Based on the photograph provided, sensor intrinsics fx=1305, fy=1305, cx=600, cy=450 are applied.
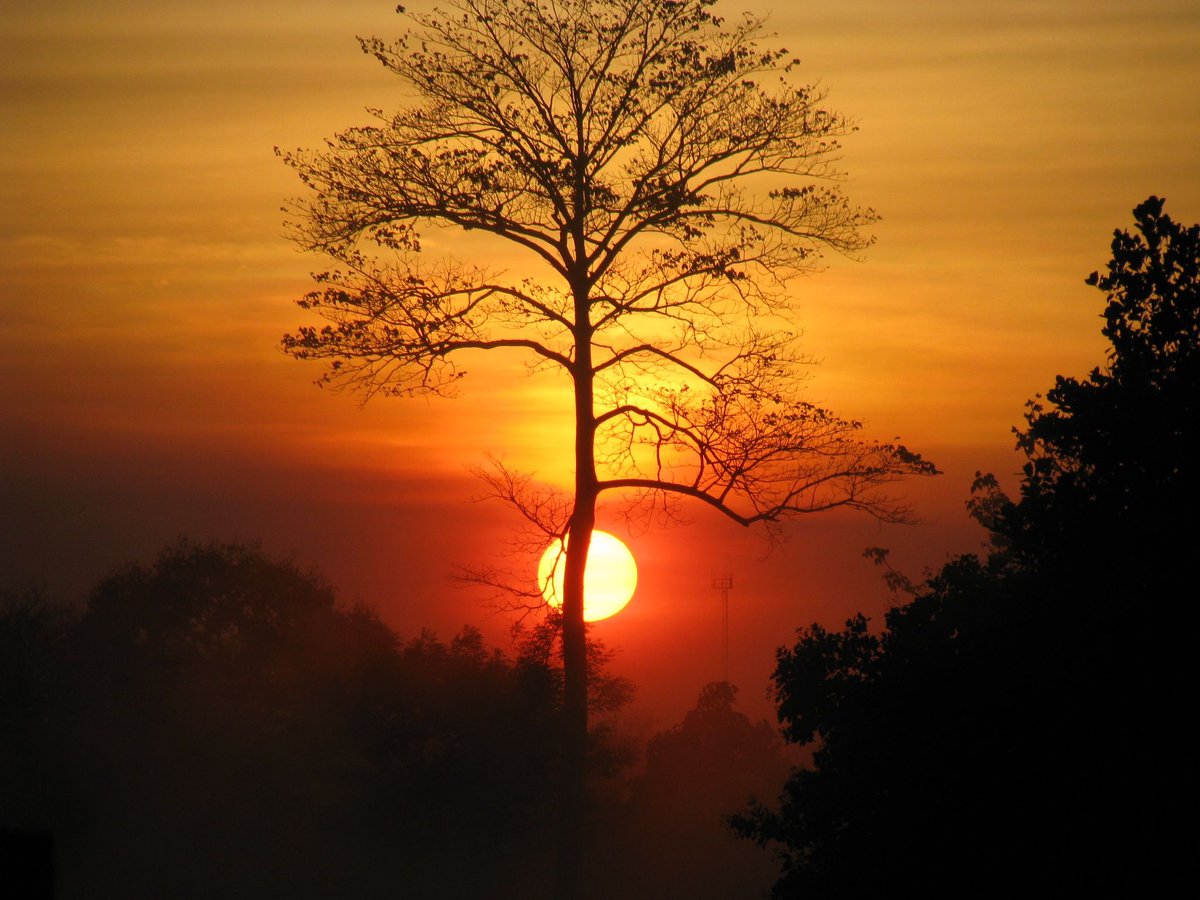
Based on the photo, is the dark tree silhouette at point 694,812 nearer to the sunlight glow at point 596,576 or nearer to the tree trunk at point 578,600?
the sunlight glow at point 596,576

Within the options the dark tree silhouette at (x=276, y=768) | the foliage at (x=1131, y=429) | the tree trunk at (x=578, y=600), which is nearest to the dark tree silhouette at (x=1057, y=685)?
the foliage at (x=1131, y=429)

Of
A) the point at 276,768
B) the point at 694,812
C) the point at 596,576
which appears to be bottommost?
the point at 694,812

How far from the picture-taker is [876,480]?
1355 cm

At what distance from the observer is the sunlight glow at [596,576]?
1416cm

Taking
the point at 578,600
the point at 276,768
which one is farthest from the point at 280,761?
the point at 578,600

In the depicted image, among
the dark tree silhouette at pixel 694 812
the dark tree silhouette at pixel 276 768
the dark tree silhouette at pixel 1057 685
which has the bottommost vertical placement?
the dark tree silhouette at pixel 694 812

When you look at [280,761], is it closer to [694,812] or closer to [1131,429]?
[694,812]

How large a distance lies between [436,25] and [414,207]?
72.1 inches

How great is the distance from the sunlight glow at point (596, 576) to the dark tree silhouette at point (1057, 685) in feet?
9.19

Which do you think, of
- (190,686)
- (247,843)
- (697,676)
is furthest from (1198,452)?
(697,676)

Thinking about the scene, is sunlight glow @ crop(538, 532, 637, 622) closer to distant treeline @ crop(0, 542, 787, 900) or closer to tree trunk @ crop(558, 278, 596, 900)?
tree trunk @ crop(558, 278, 596, 900)

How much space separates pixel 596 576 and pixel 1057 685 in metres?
5.75

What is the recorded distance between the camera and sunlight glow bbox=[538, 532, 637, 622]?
557 inches

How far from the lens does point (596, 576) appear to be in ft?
48.7
